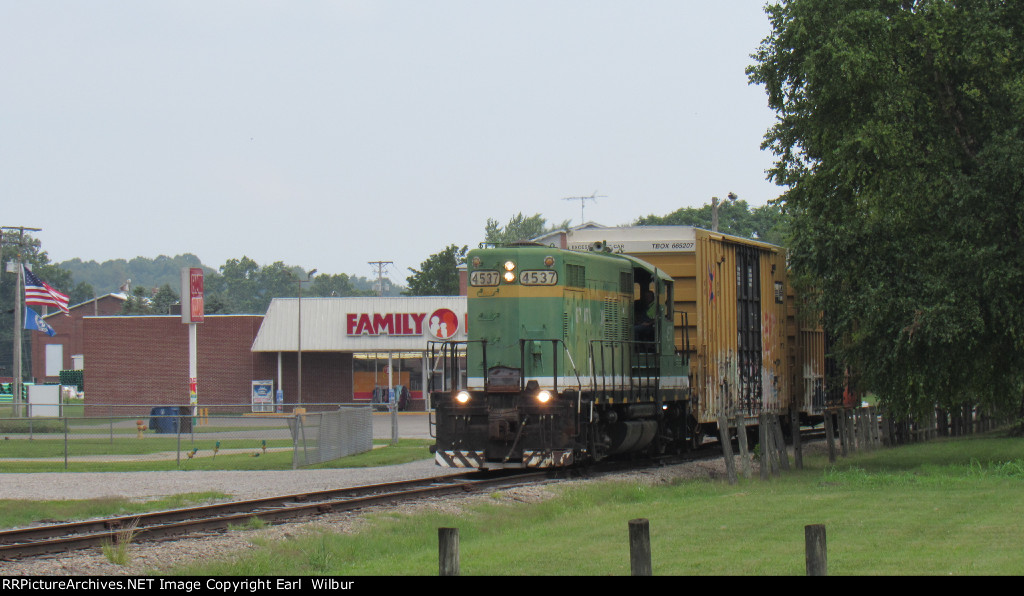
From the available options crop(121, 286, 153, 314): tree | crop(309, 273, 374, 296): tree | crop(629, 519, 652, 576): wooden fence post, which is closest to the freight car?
crop(629, 519, 652, 576): wooden fence post

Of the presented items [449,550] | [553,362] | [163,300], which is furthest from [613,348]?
[163,300]

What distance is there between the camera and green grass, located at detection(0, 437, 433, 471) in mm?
26719

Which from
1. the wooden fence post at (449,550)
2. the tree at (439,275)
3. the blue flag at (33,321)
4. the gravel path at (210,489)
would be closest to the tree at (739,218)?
the tree at (439,275)

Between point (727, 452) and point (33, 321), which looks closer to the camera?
point (727, 452)

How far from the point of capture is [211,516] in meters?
15.5

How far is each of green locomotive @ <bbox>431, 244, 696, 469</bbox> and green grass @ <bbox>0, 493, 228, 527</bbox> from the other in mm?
4404

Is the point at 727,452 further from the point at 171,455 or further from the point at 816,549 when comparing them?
the point at 171,455

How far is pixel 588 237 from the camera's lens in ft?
75.8

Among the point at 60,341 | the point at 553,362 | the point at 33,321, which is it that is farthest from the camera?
the point at 60,341

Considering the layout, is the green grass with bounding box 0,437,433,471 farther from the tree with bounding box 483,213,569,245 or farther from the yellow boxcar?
the tree with bounding box 483,213,569,245

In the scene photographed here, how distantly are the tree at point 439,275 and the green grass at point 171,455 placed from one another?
72346 mm

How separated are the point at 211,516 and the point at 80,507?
375cm

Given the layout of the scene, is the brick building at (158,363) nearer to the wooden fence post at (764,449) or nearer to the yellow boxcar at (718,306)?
the yellow boxcar at (718,306)
